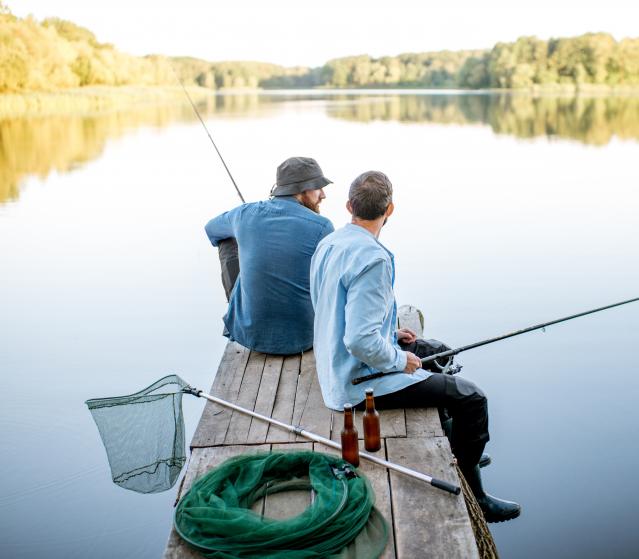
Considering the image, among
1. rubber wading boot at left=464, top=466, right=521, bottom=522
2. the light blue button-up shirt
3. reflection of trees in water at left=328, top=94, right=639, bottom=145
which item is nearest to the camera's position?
the light blue button-up shirt

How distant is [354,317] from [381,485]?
0.60 m

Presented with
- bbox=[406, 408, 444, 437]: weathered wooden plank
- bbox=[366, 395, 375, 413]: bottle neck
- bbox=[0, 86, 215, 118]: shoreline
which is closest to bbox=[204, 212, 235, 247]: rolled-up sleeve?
bbox=[406, 408, 444, 437]: weathered wooden plank

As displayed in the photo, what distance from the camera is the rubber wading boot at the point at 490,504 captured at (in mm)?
3416

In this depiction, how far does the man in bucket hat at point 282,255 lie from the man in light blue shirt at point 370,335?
2.02 feet

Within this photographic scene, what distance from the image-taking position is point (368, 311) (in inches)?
110

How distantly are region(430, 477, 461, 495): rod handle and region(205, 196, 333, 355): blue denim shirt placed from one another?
1.51 m

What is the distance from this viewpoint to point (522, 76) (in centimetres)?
5569

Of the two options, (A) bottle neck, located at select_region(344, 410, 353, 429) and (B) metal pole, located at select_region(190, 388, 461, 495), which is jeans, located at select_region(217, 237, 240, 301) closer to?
(B) metal pole, located at select_region(190, 388, 461, 495)

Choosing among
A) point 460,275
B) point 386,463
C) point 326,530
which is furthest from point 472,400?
point 460,275

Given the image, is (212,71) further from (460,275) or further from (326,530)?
(326,530)

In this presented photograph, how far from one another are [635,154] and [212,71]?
58.5 metres

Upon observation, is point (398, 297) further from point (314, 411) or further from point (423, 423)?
point (423, 423)

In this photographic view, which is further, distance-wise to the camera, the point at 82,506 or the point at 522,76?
the point at 522,76

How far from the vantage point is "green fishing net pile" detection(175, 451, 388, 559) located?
2293mm
